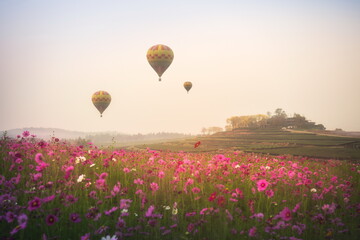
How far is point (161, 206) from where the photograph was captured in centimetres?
451

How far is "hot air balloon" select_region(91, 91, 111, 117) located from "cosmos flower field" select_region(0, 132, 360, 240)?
32.3 meters

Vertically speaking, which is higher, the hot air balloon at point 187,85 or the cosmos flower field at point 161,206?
the hot air balloon at point 187,85

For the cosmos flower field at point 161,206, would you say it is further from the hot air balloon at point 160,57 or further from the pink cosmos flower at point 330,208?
the hot air balloon at point 160,57

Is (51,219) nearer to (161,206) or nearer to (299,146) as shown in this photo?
(161,206)

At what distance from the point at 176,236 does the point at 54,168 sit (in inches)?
139

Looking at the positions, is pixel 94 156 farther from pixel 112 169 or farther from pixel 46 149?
pixel 46 149

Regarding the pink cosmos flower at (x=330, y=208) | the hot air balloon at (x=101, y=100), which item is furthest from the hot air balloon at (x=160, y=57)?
the pink cosmos flower at (x=330, y=208)

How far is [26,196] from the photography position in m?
4.30

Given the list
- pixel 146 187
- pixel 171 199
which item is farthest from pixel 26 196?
pixel 171 199

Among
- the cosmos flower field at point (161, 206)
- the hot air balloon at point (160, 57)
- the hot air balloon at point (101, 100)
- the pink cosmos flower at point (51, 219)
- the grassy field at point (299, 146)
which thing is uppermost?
the hot air balloon at point (160, 57)

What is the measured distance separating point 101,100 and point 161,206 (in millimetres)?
36820

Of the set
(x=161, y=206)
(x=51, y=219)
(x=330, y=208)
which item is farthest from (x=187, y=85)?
(x=51, y=219)

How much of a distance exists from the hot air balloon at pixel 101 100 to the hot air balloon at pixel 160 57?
1058 centimetres

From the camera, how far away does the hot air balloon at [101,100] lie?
39031mm
